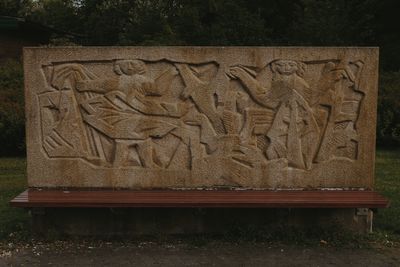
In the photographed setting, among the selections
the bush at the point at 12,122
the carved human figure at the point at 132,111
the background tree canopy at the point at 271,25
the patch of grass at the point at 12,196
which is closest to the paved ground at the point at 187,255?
the patch of grass at the point at 12,196

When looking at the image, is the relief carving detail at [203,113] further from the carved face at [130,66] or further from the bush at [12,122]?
the bush at [12,122]

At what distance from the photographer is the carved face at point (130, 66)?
266 inches

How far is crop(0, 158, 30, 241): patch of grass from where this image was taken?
6.75m

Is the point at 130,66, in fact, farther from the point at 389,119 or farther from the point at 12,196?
the point at 389,119

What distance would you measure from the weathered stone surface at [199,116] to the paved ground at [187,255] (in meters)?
0.87

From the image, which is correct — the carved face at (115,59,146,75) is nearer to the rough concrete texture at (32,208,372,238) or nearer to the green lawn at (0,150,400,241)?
the rough concrete texture at (32,208,372,238)

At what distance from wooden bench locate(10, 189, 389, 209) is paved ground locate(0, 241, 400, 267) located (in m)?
0.49

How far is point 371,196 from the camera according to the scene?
6512 millimetres

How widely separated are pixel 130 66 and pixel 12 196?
3373mm

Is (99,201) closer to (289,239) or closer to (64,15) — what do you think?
(289,239)

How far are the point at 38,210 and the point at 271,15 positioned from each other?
20.1m

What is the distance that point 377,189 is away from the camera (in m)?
8.82

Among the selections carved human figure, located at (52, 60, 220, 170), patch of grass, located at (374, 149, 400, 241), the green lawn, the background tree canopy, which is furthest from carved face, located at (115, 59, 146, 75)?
the background tree canopy

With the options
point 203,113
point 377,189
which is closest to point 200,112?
point 203,113
